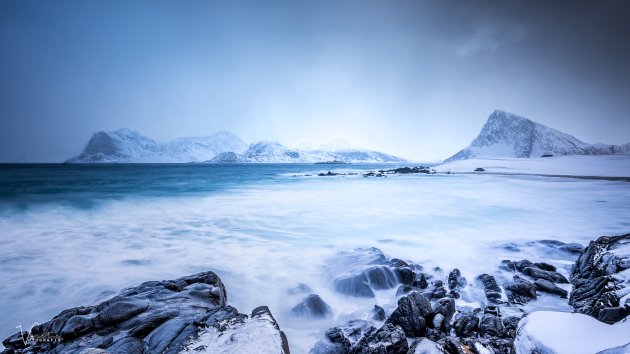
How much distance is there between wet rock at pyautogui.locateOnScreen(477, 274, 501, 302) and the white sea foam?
46 cm

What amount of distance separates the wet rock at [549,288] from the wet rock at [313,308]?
178 inches

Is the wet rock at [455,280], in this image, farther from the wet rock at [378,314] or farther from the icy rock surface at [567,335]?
the icy rock surface at [567,335]

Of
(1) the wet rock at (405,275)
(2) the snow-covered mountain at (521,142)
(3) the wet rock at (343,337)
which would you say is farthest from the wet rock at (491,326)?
(2) the snow-covered mountain at (521,142)

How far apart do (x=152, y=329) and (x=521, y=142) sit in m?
171

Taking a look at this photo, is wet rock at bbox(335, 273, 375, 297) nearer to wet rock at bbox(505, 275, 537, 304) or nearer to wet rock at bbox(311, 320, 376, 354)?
wet rock at bbox(311, 320, 376, 354)

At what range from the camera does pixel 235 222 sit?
44.3 feet

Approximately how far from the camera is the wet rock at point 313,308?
5.35 m

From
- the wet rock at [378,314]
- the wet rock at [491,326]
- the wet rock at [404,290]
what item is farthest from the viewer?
the wet rock at [404,290]

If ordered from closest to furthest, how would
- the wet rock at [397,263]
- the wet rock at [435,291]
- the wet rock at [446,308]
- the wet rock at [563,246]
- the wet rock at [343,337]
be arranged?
the wet rock at [343,337] < the wet rock at [446,308] < the wet rock at [435,291] < the wet rock at [397,263] < the wet rock at [563,246]

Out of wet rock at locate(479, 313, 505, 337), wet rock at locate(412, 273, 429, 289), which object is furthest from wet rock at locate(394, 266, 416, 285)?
wet rock at locate(479, 313, 505, 337)

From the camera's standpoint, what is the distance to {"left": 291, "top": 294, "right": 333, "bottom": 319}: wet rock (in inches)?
211

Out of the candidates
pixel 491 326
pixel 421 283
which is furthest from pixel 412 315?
pixel 421 283

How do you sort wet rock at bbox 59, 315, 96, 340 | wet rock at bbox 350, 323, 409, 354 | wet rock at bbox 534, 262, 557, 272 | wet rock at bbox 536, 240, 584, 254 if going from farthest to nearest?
wet rock at bbox 536, 240, 584, 254
wet rock at bbox 534, 262, 557, 272
wet rock at bbox 59, 315, 96, 340
wet rock at bbox 350, 323, 409, 354
